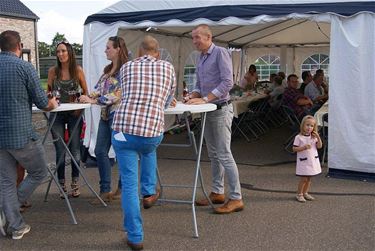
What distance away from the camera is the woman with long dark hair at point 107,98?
432 cm

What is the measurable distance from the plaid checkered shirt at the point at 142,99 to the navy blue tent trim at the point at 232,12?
10.1 feet

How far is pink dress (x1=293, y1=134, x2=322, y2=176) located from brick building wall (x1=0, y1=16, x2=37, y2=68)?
87.8 feet

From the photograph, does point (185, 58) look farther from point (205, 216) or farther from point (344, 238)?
point (344, 238)

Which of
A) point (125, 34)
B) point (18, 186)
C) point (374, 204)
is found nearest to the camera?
point (18, 186)

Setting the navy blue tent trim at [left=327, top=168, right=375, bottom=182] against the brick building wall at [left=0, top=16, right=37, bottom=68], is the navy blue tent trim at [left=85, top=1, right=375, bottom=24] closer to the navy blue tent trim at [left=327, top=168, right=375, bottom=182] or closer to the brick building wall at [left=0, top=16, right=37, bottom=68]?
the navy blue tent trim at [left=327, top=168, right=375, bottom=182]

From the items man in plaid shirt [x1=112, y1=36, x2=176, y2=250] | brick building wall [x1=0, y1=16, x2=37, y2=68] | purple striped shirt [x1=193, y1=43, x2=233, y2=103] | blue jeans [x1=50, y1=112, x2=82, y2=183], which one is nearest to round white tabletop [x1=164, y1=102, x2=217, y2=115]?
man in plaid shirt [x1=112, y1=36, x2=176, y2=250]

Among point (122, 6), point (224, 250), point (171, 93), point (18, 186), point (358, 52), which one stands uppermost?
point (122, 6)

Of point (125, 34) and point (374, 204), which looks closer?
point (374, 204)

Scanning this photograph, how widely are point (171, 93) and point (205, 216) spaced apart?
52.2 inches

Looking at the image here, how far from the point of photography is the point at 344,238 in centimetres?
376

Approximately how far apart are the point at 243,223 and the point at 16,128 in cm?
203

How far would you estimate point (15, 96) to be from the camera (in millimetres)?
3523

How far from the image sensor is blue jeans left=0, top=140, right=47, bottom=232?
365 centimetres

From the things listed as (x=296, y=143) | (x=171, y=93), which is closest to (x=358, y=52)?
(x=296, y=143)
